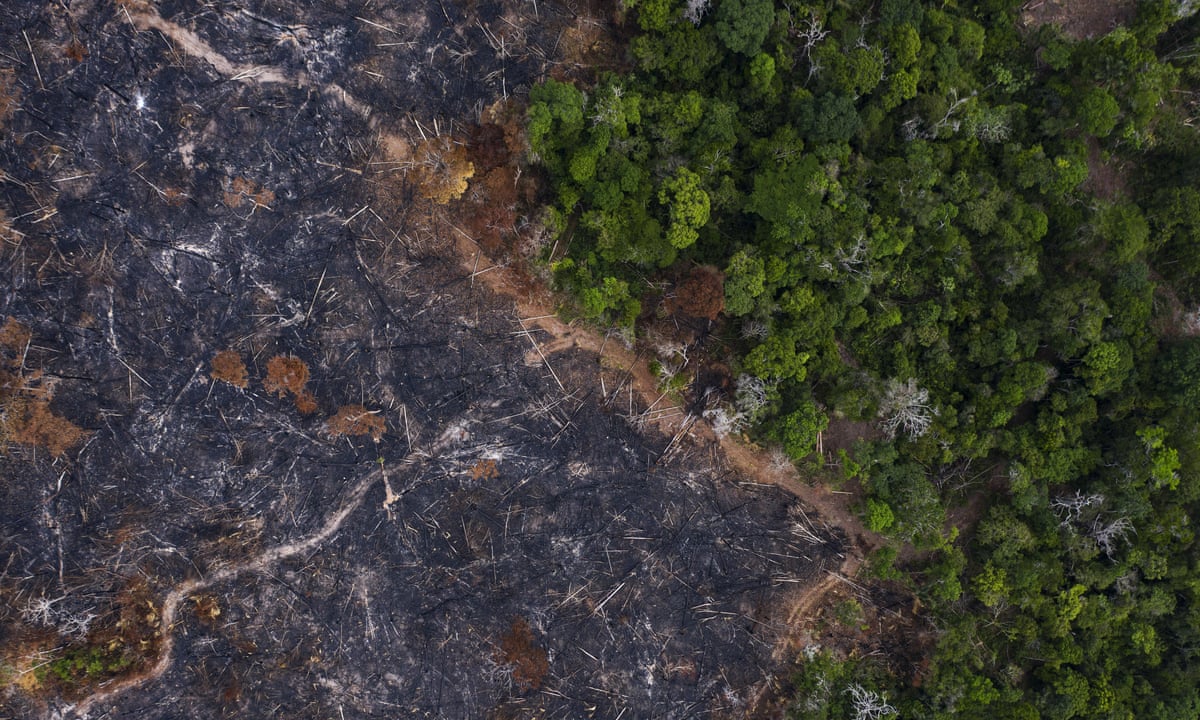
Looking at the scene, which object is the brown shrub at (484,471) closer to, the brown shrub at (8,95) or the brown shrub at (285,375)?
the brown shrub at (285,375)

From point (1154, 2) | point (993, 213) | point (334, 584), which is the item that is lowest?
point (334, 584)

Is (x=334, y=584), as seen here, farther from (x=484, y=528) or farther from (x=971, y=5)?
(x=971, y=5)

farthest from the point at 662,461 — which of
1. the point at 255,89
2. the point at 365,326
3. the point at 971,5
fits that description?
the point at 971,5

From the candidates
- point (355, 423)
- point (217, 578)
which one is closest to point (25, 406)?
point (217, 578)

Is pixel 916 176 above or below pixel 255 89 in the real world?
above

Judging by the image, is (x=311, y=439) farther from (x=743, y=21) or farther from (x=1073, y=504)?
(x=1073, y=504)

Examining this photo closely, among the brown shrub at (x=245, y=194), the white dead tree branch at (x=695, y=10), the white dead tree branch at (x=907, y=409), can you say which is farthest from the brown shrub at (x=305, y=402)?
the white dead tree branch at (x=907, y=409)
